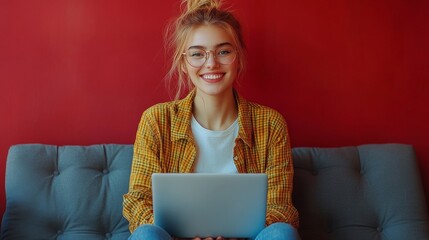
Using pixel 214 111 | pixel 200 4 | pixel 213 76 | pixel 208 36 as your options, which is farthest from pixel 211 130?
pixel 200 4

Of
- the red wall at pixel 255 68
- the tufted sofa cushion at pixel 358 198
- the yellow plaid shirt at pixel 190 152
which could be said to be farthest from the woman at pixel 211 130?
the red wall at pixel 255 68

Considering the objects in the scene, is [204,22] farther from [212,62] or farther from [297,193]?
[297,193]

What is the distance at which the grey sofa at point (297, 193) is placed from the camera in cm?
186

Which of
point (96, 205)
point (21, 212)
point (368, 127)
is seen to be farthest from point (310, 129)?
point (21, 212)

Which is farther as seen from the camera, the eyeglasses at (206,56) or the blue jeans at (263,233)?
the eyeglasses at (206,56)

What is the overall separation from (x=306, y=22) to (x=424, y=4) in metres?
0.49

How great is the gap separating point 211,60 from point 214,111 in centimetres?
21

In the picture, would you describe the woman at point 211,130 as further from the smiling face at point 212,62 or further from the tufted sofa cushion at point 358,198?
the tufted sofa cushion at point 358,198

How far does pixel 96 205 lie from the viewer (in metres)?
1.89

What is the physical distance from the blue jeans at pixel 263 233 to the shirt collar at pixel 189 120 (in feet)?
1.48

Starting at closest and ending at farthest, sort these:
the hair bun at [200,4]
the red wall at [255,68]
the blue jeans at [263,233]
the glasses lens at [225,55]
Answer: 1. the blue jeans at [263,233]
2. the glasses lens at [225,55]
3. the hair bun at [200,4]
4. the red wall at [255,68]

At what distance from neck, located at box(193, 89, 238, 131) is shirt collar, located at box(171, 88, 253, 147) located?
3 cm

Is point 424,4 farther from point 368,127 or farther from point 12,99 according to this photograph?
point 12,99

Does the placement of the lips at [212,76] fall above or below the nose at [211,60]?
below
